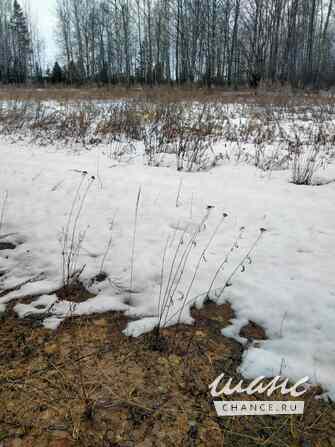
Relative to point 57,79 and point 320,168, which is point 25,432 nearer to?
point 320,168

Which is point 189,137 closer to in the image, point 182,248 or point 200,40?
point 182,248

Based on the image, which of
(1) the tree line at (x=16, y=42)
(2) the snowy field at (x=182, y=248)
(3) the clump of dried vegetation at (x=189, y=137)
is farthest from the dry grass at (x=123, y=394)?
(1) the tree line at (x=16, y=42)

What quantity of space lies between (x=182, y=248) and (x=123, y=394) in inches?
50.1

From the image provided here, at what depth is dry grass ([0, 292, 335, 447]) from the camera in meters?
1.05

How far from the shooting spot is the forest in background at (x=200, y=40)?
72.0ft

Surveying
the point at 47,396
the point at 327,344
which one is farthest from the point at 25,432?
the point at 327,344

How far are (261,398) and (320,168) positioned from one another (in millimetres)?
3943

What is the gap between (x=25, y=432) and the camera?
104 cm

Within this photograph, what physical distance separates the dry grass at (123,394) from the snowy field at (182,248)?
12 centimetres

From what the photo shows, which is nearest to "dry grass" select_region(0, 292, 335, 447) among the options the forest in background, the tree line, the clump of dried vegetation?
the clump of dried vegetation

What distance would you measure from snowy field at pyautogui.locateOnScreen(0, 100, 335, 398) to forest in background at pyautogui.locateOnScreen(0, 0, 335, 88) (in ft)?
51.3

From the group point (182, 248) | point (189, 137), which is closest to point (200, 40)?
point (189, 137)

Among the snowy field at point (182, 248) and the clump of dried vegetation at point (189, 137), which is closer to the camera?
the snowy field at point (182, 248)

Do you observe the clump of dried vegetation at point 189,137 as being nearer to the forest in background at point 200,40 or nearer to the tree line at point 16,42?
the forest in background at point 200,40
